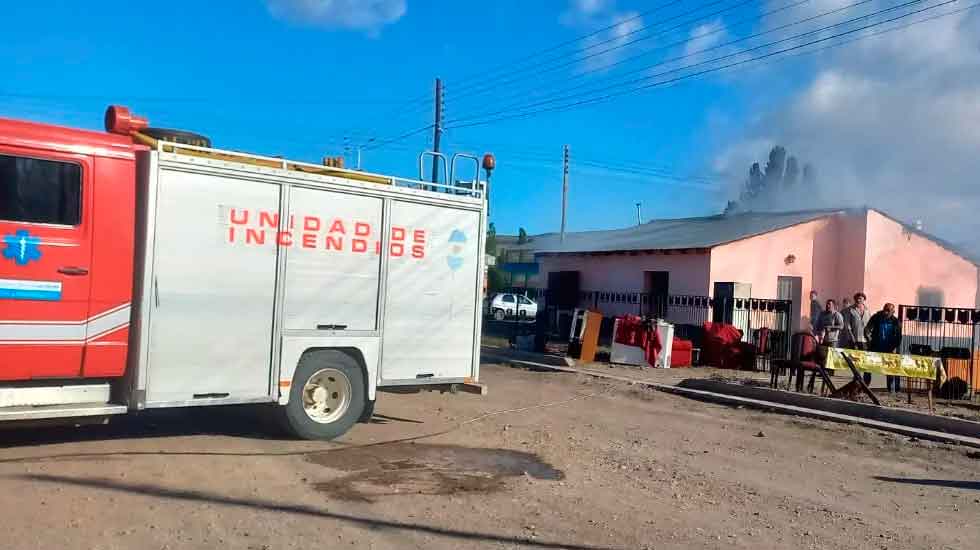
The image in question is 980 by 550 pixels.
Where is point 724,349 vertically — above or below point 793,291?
below

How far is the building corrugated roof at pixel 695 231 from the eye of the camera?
76.8 ft

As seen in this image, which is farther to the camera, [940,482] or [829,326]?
[829,326]

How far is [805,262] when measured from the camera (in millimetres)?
23859

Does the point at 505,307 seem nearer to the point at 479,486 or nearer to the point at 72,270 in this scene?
the point at 479,486

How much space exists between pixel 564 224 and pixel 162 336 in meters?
42.5

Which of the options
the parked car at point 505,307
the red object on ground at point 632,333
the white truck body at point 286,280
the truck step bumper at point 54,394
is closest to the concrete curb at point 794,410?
the red object on ground at point 632,333

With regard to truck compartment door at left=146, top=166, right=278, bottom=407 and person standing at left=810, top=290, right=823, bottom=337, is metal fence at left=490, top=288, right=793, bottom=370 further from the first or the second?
truck compartment door at left=146, top=166, right=278, bottom=407

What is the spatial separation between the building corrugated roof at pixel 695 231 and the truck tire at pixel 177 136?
1580 cm

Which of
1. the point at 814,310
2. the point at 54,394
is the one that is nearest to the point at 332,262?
the point at 54,394

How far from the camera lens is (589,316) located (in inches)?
727

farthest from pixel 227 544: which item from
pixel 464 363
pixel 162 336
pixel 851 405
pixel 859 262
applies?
pixel 859 262

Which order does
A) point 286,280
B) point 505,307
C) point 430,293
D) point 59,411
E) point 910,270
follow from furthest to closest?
point 505,307, point 910,270, point 430,293, point 286,280, point 59,411

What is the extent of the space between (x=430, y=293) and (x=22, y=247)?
414 cm

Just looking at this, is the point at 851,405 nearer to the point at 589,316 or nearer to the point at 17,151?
the point at 589,316
